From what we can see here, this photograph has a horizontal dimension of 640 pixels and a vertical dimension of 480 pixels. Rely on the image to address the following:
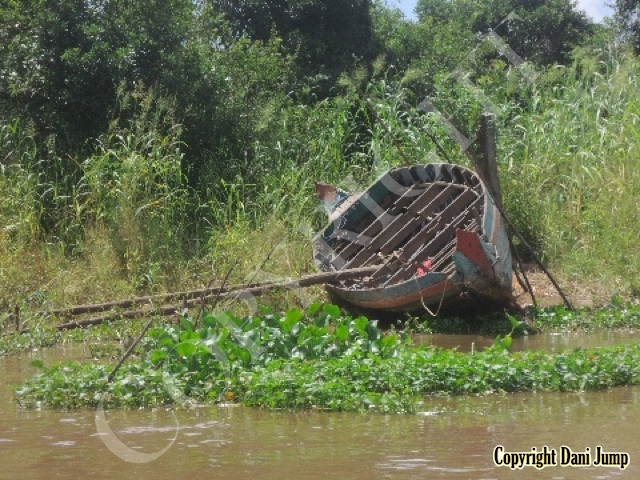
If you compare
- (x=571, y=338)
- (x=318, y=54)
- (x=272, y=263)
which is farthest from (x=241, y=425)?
(x=318, y=54)

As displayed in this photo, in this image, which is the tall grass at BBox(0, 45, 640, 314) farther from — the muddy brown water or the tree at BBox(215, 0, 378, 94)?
the muddy brown water

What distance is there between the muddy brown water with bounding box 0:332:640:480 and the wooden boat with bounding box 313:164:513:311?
275 centimetres

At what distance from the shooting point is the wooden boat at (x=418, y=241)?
9562 mm

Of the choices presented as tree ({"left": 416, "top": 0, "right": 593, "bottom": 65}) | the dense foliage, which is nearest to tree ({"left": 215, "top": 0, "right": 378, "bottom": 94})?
tree ({"left": 416, "top": 0, "right": 593, "bottom": 65})

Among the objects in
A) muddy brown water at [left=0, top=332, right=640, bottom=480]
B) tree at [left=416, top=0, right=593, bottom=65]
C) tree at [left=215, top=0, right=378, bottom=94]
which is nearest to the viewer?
muddy brown water at [left=0, top=332, right=640, bottom=480]

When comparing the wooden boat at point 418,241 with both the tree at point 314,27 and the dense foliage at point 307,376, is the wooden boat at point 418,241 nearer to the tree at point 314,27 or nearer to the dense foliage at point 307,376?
the dense foliage at point 307,376

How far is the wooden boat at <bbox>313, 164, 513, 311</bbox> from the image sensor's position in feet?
31.4

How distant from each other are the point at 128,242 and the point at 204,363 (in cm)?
448

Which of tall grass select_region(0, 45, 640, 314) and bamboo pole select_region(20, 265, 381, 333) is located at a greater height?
tall grass select_region(0, 45, 640, 314)

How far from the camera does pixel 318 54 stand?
16.9m

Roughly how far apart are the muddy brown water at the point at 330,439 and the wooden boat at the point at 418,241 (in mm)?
2746

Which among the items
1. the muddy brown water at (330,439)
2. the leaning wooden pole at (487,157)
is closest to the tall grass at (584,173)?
the leaning wooden pole at (487,157)

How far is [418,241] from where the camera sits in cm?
1100

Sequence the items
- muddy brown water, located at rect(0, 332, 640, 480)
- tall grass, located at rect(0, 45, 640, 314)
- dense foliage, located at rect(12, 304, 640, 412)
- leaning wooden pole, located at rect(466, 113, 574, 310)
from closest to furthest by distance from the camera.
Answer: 1. muddy brown water, located at rect(0, 332, 640, 480)
2. dense foliage, located at rect(12, 304, 640, 412)
3. leaning wooden pole, located at rect(466, 113, 574, 310)
4. tall grass, located at rect(0, 45, 640, 314)
